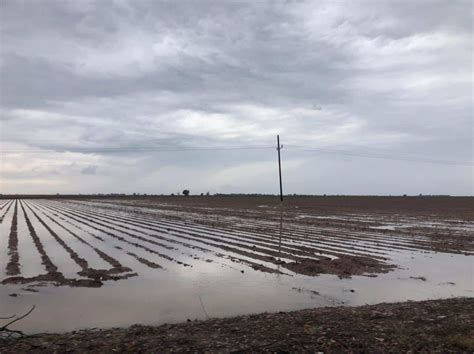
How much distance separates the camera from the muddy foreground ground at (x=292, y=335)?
654 cm

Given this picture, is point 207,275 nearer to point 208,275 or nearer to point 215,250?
point 208,275

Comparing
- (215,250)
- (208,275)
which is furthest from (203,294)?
(215,250)

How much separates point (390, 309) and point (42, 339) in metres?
6.98

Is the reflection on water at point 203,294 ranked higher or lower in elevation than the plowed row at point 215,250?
lower

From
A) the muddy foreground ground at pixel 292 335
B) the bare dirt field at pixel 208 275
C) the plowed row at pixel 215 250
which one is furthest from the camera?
the plowed row at pixel 215 250

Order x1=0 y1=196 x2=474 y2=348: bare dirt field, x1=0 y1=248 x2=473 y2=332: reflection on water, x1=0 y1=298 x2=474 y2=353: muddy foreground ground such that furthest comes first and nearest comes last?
x1=0 y1=196 x2=474 y2=348: bare dirt field < x1=0 y1=248 x2=473 y2=332: reflection on water < x1=0 y1=298 x2=474 y2=353: muddy foreground ground

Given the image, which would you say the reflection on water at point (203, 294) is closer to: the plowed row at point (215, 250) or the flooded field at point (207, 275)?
the flooded field at point (207, 275)

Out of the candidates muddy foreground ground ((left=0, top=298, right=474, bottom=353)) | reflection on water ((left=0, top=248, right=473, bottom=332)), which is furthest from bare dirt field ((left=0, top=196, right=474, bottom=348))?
muddy foreground ground ((left=0, top=298, right=474, bottom=353))

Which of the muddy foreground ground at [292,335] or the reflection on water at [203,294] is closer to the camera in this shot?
the muddy foreground ground at [292,335]

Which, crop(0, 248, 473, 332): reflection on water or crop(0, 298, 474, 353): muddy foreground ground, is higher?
crop(0, 298, 474, 353): muddy foreground ground

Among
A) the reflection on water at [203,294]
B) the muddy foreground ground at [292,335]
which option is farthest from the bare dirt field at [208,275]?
the muddy foreground ground at [292,335]

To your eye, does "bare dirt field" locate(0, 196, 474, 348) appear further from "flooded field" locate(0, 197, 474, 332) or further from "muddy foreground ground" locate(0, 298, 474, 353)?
"muddy foreground ground" locate(0, 298, 474, 353)

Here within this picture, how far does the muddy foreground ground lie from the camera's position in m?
6.54

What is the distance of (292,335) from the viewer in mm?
7023
